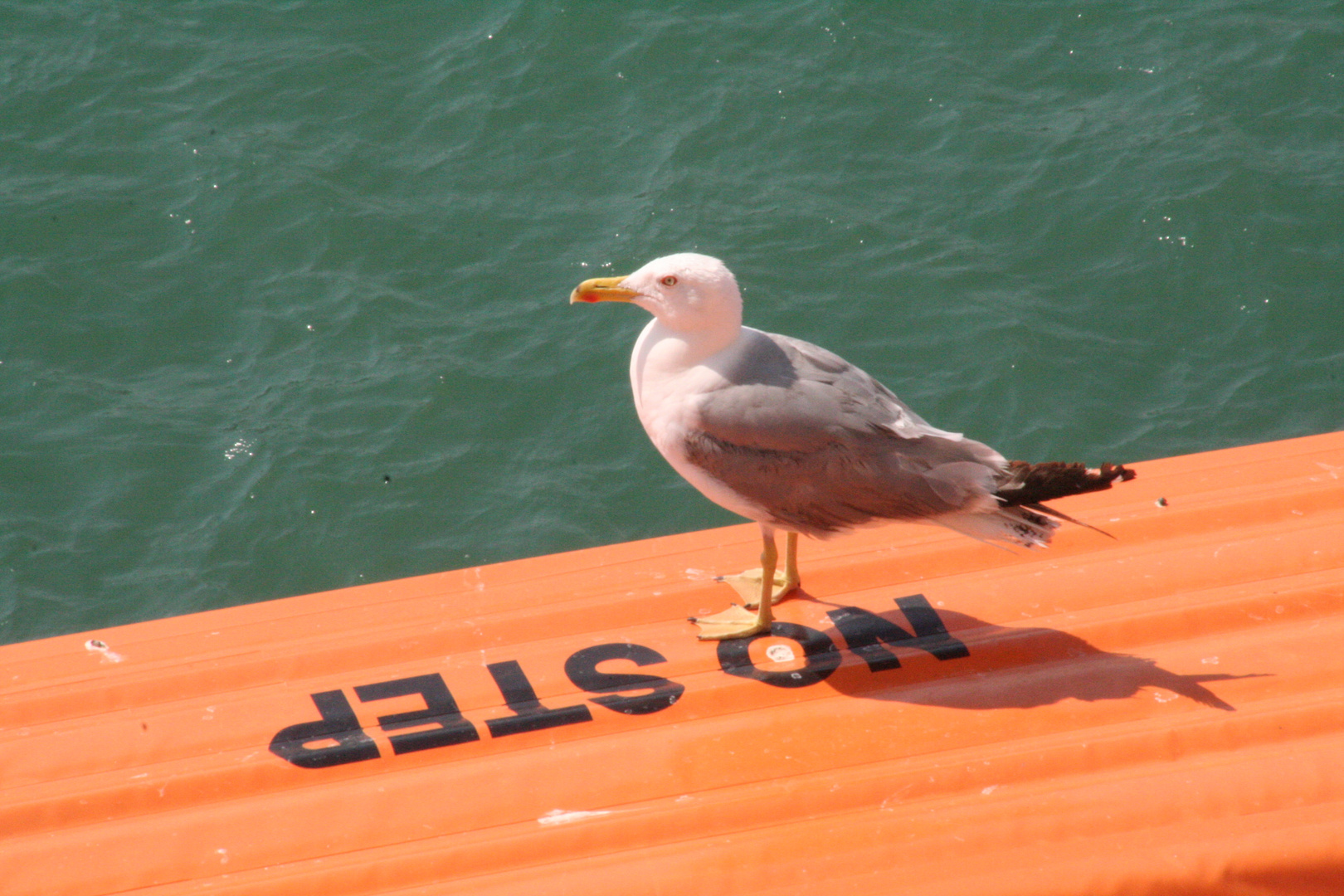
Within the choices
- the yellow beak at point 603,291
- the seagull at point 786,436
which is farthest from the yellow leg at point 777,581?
the yellow beak at point 603,291

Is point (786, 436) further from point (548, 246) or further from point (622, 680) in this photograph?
point (548, 246)

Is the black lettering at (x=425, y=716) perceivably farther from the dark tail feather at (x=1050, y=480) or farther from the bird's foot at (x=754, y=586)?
the dark tail feather at (x=1050, y=480)

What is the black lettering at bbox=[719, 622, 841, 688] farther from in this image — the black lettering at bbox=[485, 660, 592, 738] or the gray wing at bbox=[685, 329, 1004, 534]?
the black lettering at bbox=[485, 660, 592, 738]

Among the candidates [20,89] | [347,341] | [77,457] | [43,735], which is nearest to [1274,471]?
[43,735]

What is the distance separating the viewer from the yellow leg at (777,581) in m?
5.06

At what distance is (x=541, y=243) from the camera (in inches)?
369

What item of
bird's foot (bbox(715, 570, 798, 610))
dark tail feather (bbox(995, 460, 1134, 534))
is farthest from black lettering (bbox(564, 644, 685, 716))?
dark tail feather (bbox(995, 460, 1134, 534))

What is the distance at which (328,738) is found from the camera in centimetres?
449

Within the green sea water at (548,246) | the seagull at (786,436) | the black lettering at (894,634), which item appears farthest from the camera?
the green sea water at (548,246)

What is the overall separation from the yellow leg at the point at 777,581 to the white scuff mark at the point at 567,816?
128 centimetres

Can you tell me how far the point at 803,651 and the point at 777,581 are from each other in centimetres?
45

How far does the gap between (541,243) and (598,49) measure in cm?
242

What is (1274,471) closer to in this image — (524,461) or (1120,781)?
(1120,781)

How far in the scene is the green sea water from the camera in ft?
26.1
